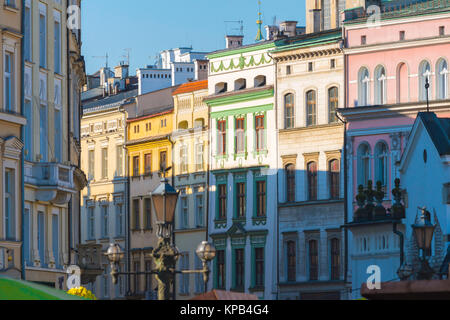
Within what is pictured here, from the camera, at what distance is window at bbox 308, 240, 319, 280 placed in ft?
229

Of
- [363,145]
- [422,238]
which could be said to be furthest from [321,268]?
[422,238]

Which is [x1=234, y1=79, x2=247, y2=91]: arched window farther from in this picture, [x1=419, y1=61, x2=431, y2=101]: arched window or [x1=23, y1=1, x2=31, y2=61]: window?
[x1=23, y1=1, x2=31, y2=61]: window

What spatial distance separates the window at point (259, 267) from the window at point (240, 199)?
185cm

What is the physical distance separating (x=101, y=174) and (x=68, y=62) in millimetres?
35837

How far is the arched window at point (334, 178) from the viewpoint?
226 ft

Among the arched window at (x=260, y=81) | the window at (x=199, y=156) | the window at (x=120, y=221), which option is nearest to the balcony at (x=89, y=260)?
the arched window at (x=260, y=81)

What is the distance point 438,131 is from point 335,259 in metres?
17.6

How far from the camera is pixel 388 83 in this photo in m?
67.2

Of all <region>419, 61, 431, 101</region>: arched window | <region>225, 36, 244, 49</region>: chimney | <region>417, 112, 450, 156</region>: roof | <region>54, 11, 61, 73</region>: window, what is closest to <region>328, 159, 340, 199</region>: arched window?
<region>419, 61, 431, 101</region>: arched window

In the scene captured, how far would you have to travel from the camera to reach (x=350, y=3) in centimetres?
7038

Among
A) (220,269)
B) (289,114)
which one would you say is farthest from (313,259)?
(289,114)

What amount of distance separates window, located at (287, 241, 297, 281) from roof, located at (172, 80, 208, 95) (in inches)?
378

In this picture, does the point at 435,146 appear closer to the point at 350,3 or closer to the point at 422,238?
the point at 422,238

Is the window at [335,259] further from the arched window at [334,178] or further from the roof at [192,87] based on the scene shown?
the roof at [192,87]
